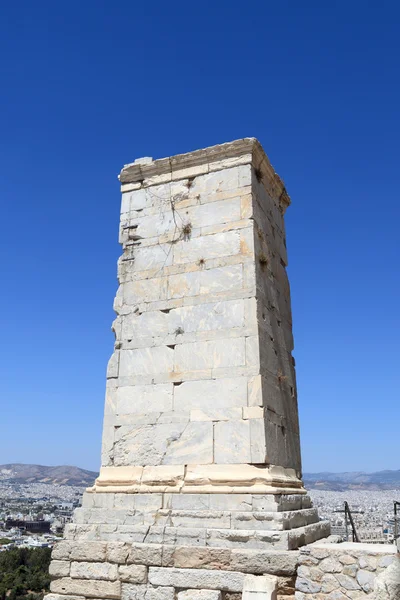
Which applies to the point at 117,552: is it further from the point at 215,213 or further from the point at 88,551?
the point at 215,213

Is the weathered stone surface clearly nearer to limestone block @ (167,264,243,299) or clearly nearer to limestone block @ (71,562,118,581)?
limestone block @ (71,562,118,581)

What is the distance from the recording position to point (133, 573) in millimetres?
5496

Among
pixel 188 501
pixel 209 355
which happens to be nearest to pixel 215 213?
pixel 209 355

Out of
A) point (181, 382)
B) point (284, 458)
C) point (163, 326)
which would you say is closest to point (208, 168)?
point (163, 326)

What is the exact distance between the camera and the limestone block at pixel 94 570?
561cm

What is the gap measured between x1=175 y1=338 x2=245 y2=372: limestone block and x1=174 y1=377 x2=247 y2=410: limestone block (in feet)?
0.64

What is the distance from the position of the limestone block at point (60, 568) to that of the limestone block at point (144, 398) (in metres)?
1.81

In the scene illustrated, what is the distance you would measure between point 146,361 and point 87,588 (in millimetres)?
2647

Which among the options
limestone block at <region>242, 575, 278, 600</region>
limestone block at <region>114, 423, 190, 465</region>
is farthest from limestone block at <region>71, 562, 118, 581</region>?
limestone block at <region>242, 575, 278, 600</region>

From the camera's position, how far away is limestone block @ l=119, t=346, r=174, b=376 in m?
6.60

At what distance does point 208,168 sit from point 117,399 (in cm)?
345

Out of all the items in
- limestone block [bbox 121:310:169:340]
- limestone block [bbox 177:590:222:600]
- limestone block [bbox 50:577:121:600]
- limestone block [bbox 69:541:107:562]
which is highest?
limestone block [bbox 121:310:169:340]

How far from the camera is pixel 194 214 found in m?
7.23

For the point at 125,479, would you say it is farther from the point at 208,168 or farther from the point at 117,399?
the point at 208,168
